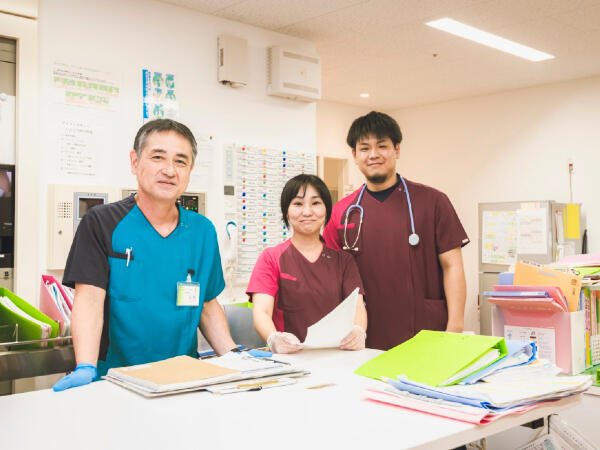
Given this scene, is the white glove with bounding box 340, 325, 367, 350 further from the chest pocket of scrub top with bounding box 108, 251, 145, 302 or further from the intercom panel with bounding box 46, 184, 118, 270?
the intercom panel with bounding box 46, 184, 118, 270

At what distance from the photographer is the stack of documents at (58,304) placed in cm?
226

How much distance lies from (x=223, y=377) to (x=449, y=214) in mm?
1447


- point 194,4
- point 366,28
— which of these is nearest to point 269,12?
point 194,4

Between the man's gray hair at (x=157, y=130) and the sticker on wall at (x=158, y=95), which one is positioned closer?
the man's gray hair at (x=157, y=130)

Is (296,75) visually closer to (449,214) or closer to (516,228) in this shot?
(449,214)

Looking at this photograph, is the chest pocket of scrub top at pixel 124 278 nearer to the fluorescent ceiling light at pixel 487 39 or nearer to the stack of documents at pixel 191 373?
the stack of documents at pixel 191 373

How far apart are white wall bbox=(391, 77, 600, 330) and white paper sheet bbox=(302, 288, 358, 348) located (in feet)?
16.0

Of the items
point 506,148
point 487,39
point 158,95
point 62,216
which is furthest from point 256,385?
point 506,148

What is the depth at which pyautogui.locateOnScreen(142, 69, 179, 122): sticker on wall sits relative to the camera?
3518mm

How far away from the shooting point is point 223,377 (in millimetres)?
1302

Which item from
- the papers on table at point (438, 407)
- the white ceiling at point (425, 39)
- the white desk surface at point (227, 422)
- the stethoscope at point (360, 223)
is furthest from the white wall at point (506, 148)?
the papers on table at point (438, 407)

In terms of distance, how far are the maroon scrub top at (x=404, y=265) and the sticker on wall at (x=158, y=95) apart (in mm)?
1757

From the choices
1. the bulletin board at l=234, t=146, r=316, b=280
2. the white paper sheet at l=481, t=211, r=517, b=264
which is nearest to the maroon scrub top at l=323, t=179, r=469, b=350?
the bulletin board at l=234, t=146, r=316, b=280

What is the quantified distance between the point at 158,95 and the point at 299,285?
199 cm
